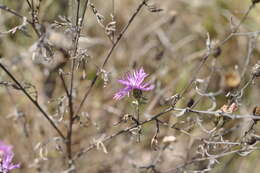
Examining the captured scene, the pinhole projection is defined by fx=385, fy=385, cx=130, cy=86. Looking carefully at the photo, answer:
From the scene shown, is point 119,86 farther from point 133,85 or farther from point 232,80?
point 133,85

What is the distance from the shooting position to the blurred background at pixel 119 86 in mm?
1740

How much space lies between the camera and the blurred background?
68.5 inches

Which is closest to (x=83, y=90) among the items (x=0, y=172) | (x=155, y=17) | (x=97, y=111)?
(x=97, y=111)

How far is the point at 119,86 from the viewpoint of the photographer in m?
2.12

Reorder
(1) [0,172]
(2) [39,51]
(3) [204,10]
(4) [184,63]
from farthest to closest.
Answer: (3) [204,10] < (4) [184,63] < (1) [0,172] < (2) [39,51]

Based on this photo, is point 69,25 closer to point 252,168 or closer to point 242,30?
point 252,168

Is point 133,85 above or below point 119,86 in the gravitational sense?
below

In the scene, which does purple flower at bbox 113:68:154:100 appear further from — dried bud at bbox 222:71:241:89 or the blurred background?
dried bud at bbox 222:71:241:89

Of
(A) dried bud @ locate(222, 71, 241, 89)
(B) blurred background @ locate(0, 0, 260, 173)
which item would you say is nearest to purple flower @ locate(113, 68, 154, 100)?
(B) blurred background @ locate(0, 0, 260, 173)

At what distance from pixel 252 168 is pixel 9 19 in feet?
4.75

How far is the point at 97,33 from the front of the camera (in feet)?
8.72

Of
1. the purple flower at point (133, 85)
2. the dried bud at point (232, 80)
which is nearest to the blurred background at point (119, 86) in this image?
the dried bud at point (232, 80)

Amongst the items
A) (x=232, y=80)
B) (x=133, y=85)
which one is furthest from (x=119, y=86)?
(x=133, y=85)

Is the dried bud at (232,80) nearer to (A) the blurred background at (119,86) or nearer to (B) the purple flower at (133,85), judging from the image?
(A) the blurred background at (119,86)
